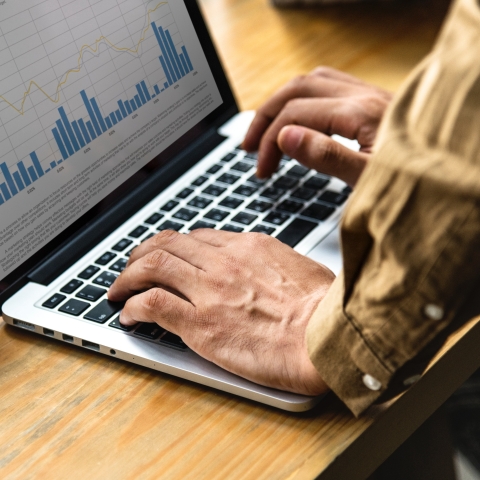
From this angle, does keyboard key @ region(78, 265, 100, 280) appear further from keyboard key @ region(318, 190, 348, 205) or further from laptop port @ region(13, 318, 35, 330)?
keyboard key @ region(318, 190, 348, 205)

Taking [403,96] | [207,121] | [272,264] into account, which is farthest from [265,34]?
[403,96]

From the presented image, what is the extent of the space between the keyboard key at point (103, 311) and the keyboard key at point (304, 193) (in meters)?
0.25

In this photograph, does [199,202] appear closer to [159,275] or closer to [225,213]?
[225,213]

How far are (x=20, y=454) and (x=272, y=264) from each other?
0.26 meters

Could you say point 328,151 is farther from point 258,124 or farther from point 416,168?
point 416,168

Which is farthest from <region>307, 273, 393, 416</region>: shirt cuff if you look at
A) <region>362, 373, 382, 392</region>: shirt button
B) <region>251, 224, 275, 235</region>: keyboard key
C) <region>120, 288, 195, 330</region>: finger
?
<region>251, 224, 275, 235</region>: keyboard key

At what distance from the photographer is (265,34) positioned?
121 cm

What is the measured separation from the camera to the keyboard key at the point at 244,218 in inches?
28.2

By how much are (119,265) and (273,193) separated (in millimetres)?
198

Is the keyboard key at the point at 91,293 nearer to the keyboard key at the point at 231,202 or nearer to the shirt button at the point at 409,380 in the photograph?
the keyboard key at the point at 231,202

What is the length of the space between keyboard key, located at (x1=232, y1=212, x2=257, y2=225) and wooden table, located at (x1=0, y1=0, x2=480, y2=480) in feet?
0.69

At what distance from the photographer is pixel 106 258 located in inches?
27.1

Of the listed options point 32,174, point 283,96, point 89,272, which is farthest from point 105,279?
point 283,96

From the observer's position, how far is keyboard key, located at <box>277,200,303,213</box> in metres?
0.73
